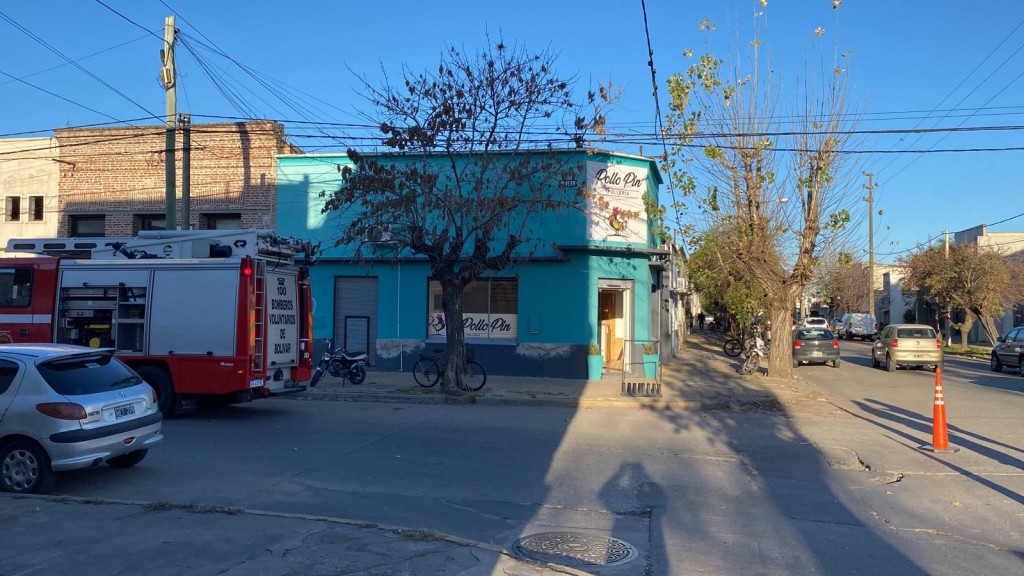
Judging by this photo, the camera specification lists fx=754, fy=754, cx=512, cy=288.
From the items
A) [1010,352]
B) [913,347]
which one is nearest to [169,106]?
[913,347]

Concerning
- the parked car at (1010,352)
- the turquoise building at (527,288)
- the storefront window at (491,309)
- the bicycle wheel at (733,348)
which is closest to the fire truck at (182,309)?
the turquoise building at (527,288)

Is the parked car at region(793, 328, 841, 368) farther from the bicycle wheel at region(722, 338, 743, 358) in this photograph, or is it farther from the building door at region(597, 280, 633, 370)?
the building door at region(597, 280, 633, 370)

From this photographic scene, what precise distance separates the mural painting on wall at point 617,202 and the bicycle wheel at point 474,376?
481 centimetres

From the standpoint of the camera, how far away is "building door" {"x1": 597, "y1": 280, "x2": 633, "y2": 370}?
2031 centimetres

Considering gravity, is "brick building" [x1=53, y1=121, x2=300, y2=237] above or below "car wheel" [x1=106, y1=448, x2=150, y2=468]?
above

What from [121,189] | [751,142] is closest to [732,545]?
[751,142]

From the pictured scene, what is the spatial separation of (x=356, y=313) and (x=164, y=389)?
341 inches

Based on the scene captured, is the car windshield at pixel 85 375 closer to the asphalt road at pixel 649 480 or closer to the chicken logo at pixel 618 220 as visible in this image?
the asphalt road at pixel 649 480

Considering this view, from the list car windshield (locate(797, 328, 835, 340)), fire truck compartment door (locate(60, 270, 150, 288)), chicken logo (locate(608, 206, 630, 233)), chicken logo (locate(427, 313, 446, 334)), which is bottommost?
car windshield (locate(797, 328, 835, 340))

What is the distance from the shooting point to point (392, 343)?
20719mm

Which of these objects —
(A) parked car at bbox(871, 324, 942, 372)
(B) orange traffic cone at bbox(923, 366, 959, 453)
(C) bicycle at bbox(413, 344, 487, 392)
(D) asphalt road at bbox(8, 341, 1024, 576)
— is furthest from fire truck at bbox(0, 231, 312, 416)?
(A) parked car at bbox(871, 324, 942, 372)

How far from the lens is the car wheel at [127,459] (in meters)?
8.81

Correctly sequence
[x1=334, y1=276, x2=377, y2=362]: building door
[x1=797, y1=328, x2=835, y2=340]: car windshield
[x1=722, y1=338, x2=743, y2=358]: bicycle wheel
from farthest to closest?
1. [x1=722, y1=338, x2=743, y2=358]: bicycle wheel
2. [x1=797, y1=328, x2=835, y2=340]: car windshield
3. [x1=334, y1=276, x2=377, y2=362]: building door

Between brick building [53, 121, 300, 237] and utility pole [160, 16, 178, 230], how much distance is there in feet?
11.3
